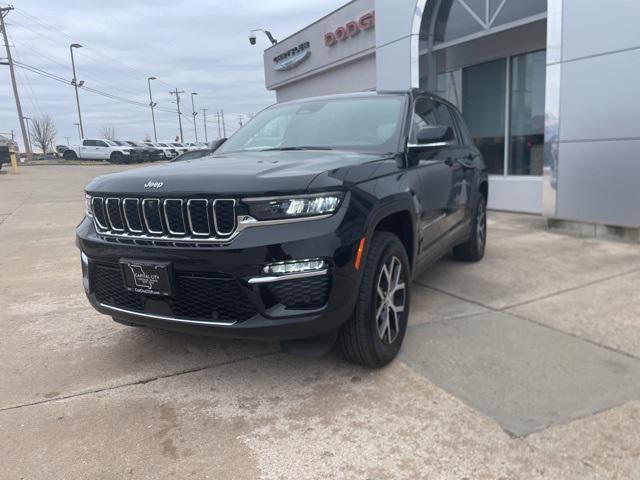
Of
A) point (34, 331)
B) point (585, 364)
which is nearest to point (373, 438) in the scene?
point (585, 364)

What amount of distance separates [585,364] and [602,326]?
2.51ft

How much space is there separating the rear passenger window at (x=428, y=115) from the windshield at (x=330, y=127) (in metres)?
0.16

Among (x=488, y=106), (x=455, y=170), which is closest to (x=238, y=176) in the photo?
(x=455, y=170)

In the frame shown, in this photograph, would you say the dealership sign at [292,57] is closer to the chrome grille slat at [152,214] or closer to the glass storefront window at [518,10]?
the glass storefront window at [518,10]

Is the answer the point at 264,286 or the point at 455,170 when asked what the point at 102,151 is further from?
the point at 264,286

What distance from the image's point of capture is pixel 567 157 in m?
7.45

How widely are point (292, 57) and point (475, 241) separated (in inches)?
639

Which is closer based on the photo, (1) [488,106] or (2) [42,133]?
(1) [488,106]

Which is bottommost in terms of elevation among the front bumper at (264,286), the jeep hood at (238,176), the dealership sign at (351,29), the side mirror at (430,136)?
the front bumper at (264,286)

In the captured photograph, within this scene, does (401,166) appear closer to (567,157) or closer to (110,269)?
(110,269)

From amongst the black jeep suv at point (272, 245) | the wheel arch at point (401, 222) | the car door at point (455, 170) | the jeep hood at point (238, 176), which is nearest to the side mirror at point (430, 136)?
the black jeep suv at point (272, 245)

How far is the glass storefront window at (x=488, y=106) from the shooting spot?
10273 millimetres

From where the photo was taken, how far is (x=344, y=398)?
2.85m

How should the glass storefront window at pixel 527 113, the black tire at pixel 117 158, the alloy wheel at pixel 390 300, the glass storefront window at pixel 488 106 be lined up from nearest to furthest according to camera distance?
the alloy wheel at pixel 390 300 < the glass storefront window at pixel 527 113 < the glass storefront window at pixel 488 106 < the black tire at pixel 117 158
